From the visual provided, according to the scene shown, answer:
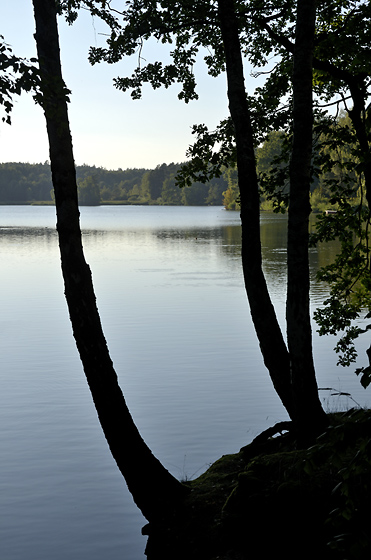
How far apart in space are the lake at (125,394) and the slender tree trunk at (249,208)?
267cm

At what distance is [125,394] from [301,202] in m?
9.23

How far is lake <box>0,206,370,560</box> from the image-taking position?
379 inches

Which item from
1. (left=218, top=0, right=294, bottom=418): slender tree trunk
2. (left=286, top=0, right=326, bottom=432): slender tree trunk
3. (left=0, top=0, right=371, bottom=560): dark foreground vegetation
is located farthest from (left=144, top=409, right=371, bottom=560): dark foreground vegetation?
(left=218, top=0, right=294, bottom=418): slender tree trunk

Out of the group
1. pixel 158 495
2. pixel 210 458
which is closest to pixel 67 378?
pixel 210 458

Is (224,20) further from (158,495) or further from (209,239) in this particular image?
(209,239)

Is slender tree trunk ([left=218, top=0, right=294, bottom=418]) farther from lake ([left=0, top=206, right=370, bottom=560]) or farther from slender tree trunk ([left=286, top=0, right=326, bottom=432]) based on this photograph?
lake ([left=0, top=206, right=370, bottom=560])

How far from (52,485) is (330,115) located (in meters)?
8.00

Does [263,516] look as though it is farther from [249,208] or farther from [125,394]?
[125,394]

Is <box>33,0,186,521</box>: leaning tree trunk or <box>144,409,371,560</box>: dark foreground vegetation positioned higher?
<box>33,0,186,521</box>: leaning tree trunk

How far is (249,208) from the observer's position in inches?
366

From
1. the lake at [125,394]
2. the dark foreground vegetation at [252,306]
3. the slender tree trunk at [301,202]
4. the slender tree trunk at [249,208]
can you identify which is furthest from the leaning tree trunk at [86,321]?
the slender tree trunk at [249,208]

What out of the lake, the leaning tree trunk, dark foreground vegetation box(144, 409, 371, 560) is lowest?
the lake

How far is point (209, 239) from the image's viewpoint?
6738 centimetres

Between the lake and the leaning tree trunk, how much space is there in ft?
3.92
